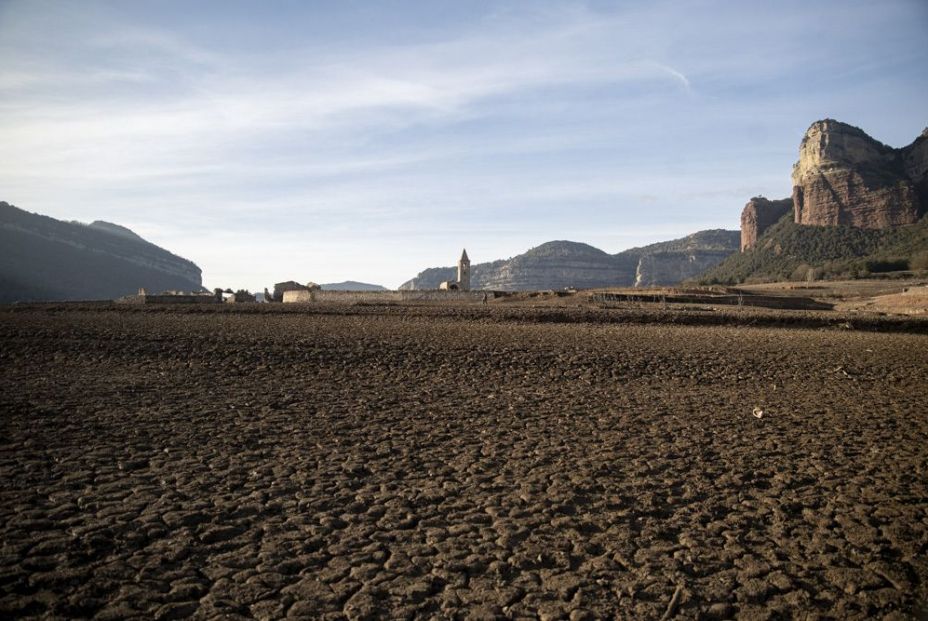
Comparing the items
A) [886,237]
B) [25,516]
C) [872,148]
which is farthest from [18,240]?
[872,148]

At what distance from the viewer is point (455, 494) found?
5.47m

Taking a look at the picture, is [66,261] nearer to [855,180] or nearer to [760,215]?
[760,215]

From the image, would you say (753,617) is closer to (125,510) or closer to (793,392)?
(125,510)

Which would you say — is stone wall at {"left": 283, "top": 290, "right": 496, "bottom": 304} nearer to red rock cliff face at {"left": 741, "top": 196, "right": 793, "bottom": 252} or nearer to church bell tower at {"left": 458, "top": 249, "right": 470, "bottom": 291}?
church bell tower at {"left": 458, "top": 249, "right": 470, "bottom": 291}

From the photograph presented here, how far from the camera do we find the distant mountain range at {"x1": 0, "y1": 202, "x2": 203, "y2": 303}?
123438mm

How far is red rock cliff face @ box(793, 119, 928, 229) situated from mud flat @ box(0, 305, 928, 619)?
107 meters

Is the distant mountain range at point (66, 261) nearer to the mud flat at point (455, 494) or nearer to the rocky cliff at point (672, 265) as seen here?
the mud flat at point (455, 494)

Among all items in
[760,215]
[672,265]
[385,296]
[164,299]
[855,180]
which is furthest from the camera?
[672,265]

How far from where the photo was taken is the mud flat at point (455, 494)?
3.76 meters

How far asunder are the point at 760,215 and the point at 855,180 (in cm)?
2838

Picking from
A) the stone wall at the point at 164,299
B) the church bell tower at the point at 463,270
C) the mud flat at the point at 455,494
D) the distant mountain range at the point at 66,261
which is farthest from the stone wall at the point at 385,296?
the distant mountain range at the point at 66,261

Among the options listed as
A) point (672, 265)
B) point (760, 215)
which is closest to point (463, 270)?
point (760, 215)

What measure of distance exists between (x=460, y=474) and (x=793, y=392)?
829 centimetres

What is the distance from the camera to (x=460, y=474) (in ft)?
19.8
